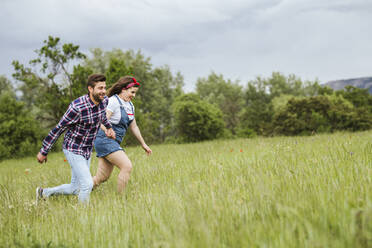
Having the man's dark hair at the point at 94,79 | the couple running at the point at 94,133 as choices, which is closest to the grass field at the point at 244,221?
the couple running at the point at 94,133

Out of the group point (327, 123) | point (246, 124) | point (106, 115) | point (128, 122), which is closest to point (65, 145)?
point (106, 115)

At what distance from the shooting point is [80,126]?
4.33 metres

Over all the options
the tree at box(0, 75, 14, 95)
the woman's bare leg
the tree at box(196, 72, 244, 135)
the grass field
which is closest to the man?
the woman's bare leg

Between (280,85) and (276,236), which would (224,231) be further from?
(280,85)

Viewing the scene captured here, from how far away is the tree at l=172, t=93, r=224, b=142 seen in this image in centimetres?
2869

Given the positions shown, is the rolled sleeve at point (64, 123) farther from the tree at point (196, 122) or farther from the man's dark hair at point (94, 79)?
the tree at point (196, 122)

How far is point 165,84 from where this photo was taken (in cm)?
5100

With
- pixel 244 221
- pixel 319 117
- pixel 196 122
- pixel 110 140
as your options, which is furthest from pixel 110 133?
pixel 196 122

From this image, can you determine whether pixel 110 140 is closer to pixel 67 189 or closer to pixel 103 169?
pixel 103 169

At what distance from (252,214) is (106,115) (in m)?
3.22

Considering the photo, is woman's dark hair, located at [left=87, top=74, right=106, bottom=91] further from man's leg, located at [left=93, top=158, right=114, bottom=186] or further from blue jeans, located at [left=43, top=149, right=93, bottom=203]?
man's leg, located at [left=93, top=158, right=114, bottom=186]

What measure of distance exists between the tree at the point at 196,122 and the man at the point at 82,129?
23795 mm

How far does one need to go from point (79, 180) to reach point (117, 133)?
3.55 feet

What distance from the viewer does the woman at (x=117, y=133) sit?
15.0 feet
